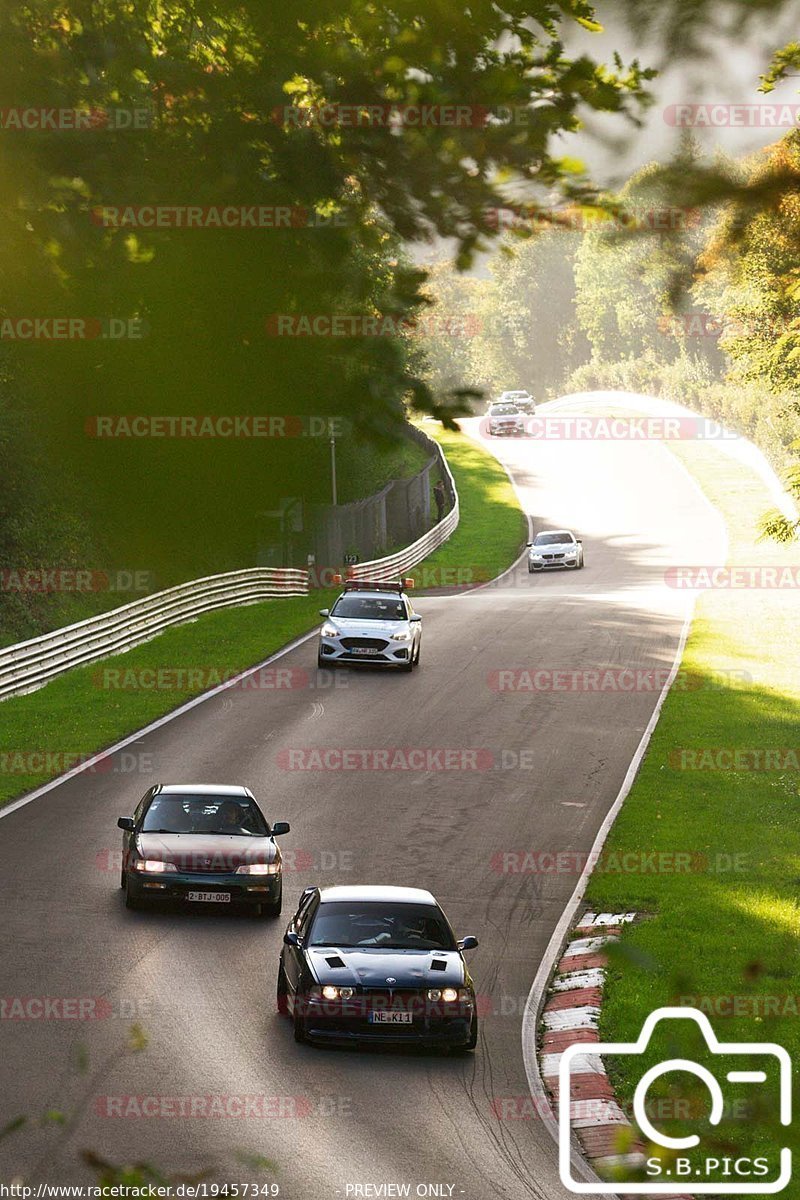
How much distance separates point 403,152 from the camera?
6.07 metres

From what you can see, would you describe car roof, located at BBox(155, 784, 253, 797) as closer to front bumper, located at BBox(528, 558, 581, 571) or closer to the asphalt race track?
the asphalt race track

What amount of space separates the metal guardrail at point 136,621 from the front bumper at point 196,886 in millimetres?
9481

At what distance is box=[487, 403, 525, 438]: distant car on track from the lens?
330 ft

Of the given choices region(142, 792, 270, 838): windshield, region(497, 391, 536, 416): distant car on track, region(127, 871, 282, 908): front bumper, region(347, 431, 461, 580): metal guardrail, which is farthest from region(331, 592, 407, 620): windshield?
region(497, 391, 536, 416): distant car on track

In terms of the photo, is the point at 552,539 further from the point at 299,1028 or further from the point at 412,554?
the point at 299,1028

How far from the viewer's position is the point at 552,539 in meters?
60.2

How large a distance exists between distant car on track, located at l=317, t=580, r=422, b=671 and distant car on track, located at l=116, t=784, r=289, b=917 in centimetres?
1567

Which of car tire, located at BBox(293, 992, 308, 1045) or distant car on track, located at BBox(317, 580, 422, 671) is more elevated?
distant car on track, located at BBox(317, 580, 422, 671)

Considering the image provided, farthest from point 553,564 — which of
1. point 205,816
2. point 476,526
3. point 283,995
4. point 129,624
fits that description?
point 283,995

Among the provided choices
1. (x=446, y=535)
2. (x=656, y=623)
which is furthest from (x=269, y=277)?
(x=446, y=535)

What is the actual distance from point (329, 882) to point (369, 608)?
54.6 feet

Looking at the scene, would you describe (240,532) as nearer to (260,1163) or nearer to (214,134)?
(214,134)

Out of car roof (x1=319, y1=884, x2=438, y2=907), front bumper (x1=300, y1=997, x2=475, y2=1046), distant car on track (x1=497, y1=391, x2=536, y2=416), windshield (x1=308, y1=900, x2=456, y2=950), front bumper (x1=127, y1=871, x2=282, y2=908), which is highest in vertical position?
distant car on track (x1=497, y1=391, x2=536, y2=416)

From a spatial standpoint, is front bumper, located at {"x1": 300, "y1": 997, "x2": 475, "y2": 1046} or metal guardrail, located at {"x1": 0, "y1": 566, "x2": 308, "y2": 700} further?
metal guardrail, located at {"x1": 0, "y1": 566, "x2": 308, "y2": 700}
